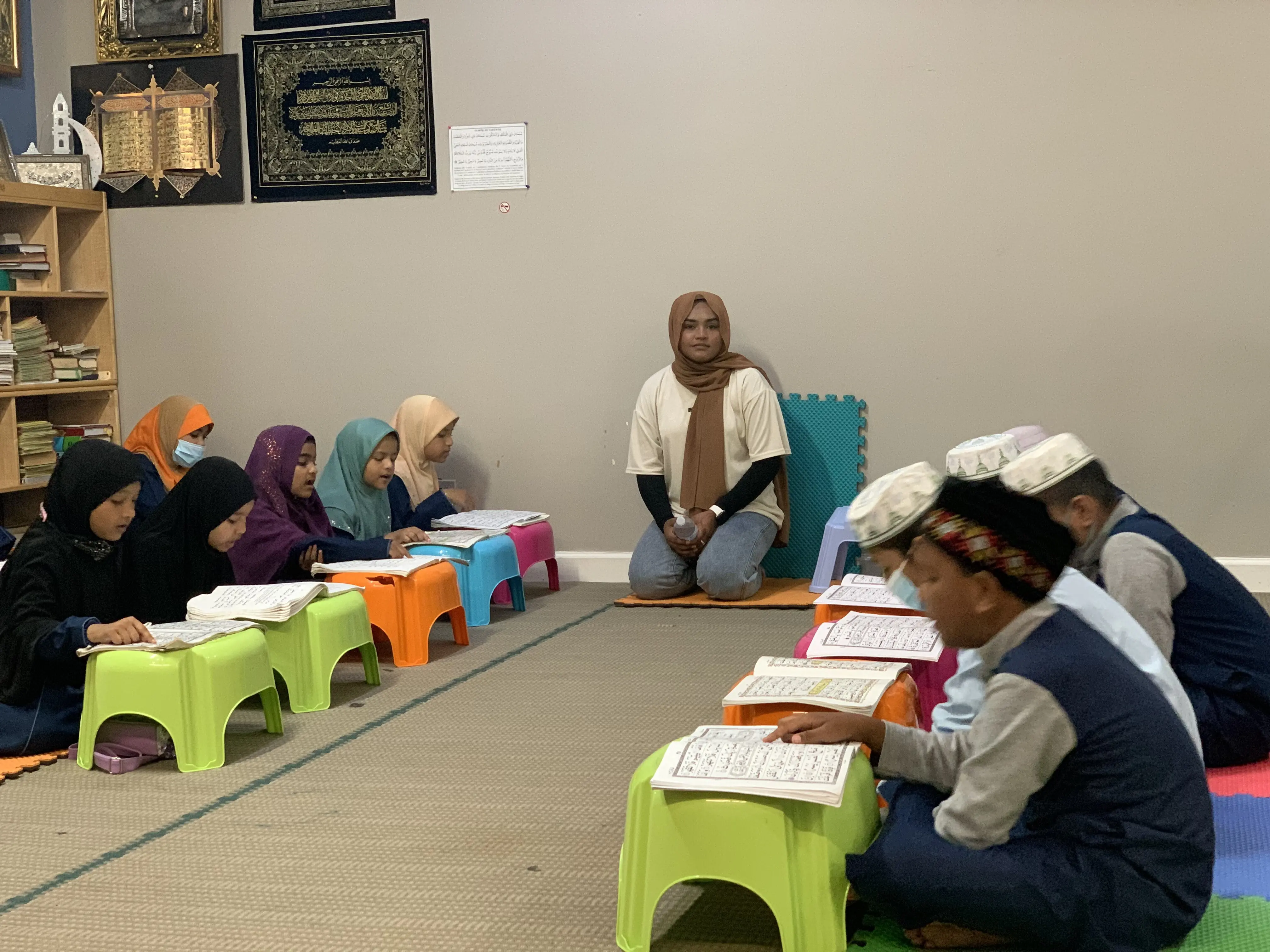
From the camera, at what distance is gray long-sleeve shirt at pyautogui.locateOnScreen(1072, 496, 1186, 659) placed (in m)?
2.82

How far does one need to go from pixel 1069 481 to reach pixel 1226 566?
9.90 feet

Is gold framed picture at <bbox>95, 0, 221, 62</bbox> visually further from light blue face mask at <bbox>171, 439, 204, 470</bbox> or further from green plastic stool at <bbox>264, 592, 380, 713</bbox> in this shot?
green plastic stool at <bbox>264, 592, 380, 713</bbox>

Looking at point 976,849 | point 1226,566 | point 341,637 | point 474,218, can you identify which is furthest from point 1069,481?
point 474,218

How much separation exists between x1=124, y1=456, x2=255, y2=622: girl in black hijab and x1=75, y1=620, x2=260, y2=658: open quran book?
0.65ft

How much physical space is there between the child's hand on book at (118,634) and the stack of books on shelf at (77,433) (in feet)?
9.16

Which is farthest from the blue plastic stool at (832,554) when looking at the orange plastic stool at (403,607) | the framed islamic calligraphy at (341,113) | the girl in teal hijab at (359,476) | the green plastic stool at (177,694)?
the green plastic stool at (177,694)

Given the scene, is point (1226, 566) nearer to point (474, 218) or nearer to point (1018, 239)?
point (1018, 239)

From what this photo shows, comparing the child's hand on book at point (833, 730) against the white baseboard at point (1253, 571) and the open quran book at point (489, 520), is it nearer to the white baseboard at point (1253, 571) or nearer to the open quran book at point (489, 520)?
→ the open quran book at point (489, 520)

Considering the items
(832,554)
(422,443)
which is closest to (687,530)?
(832,554)

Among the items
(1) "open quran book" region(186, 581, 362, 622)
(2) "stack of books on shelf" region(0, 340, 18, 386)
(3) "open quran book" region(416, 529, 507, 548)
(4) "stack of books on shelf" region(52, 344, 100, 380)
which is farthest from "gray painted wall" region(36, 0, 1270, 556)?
(1) "open quran book" region(186, 581, 362, 622)

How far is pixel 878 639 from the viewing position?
3148 mm

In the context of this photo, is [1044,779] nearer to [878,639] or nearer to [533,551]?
[878,639]

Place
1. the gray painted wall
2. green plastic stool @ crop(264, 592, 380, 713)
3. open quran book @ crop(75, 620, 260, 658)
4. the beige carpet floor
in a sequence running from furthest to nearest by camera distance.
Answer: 1. the gray painted wall
2. green plastic stool @ crop(264, 592, 380, 713)
3. open quran book @ crop(75, 620, 260, 658)
4. the beige carpet floor

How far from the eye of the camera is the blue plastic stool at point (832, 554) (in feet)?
17.5
